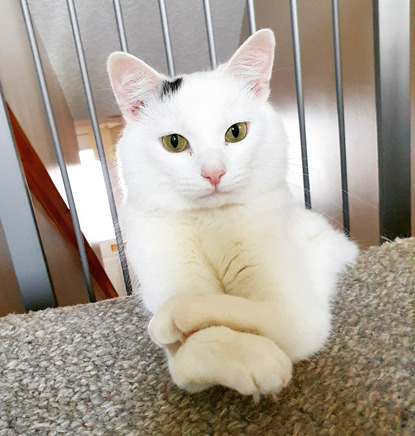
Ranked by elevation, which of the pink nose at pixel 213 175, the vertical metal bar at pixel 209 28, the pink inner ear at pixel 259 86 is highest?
the vertical metal bar at pixel 209 28

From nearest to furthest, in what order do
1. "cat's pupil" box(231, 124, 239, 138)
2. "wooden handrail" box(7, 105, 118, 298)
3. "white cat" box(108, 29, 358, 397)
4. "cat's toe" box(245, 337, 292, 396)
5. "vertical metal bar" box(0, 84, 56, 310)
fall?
"cat's toe" box(245, 337, 292, 396) → "white cat" box(108, 29, 358, 397) → "cat's pupil" box(231, 124, 239, 138) → "vertical metal bar" box(0, 84, 56, 310) → "wooden handrail" box(7, 105, 118, 298)

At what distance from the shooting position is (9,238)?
3.13 feet

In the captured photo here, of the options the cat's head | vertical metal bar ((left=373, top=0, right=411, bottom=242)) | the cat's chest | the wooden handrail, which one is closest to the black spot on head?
the cat's head

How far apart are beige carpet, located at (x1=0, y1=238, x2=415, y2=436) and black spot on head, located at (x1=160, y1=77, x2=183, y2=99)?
483 mm

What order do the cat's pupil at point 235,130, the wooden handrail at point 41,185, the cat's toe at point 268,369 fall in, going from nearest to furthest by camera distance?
the cat's toe at point 268,369 < the cat's pupil at point 235,130 < the wooden handrail at point 41,185

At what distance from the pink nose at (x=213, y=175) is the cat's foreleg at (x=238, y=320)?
7.7 inches

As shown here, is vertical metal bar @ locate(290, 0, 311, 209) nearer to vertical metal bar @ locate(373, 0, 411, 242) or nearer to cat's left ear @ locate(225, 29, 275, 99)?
vertical metal bar @ locate(373, 0, 411, 242)

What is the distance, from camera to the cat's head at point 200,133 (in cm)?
62

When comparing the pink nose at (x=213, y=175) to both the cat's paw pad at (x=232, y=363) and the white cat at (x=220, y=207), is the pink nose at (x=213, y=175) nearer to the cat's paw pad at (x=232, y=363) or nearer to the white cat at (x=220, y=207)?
the white cat at (x=220, y=207)

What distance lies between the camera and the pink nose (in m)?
0.59

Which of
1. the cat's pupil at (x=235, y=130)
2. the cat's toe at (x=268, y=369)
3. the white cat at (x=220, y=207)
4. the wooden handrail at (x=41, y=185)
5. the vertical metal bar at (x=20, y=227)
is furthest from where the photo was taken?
the wooden handrail at (x=41, y=185)

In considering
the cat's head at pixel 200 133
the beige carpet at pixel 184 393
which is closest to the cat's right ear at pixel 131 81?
the cat's head at pixel 200 133

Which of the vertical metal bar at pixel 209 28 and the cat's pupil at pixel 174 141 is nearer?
the cat's pupil at pixel 174 141

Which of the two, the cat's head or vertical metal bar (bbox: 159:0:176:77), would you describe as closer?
the cat's head
